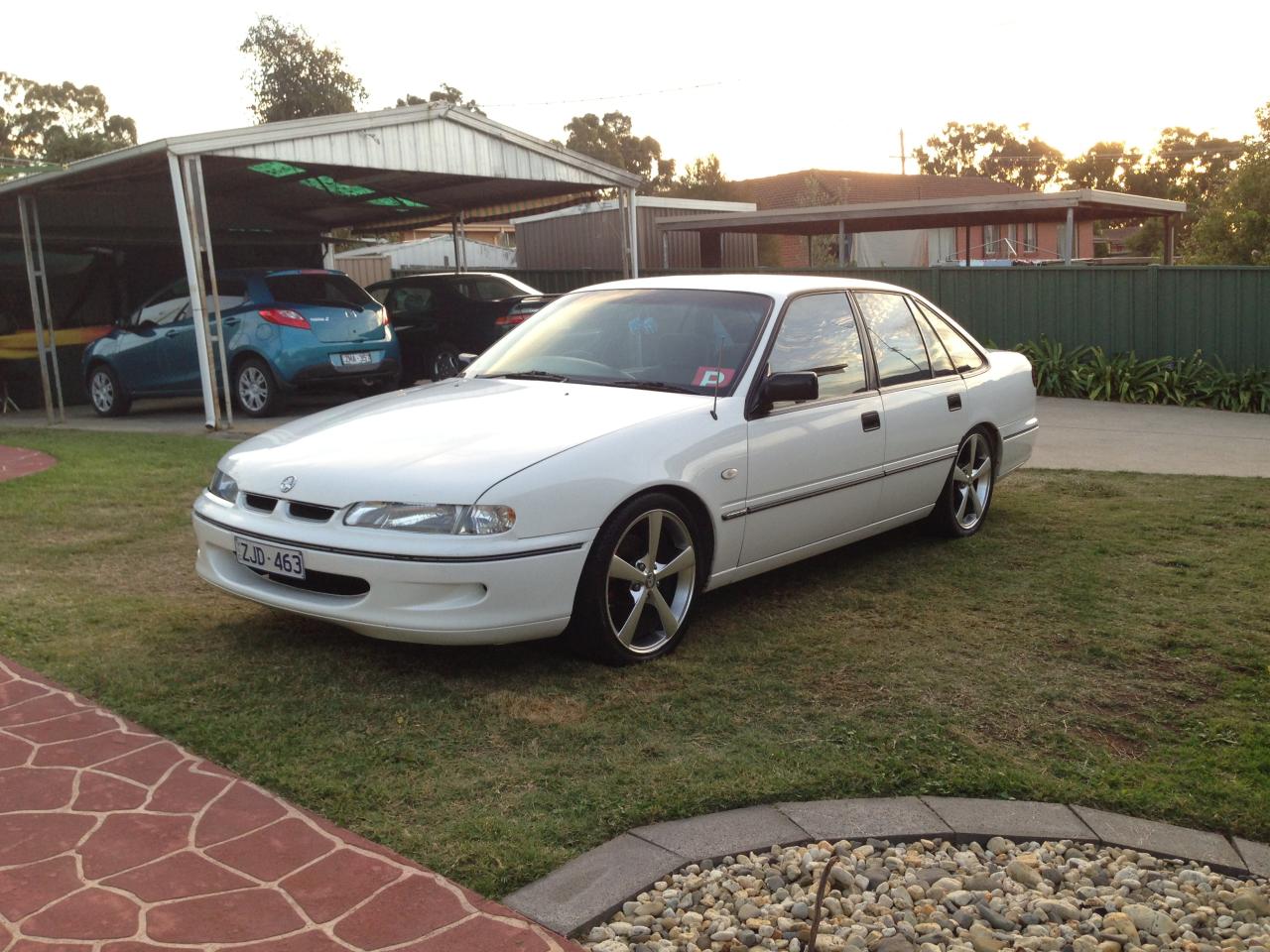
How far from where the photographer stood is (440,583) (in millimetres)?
4309

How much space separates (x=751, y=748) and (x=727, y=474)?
137 cm

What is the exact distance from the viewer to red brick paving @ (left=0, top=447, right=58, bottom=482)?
984cm

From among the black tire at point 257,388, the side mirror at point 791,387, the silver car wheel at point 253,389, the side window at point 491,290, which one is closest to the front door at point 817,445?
the side mirror at point 791,387

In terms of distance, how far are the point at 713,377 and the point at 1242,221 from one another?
23.1 meters

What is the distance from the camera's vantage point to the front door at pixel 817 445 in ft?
17.3

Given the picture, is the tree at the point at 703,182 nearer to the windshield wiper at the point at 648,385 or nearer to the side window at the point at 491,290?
the side window at the point at 491,290

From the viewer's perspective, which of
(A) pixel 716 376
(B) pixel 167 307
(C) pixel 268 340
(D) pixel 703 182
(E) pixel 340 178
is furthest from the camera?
(D) pixel 703 182

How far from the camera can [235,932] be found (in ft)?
9.78

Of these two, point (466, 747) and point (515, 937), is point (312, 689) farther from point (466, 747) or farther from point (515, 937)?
point (515, 937)

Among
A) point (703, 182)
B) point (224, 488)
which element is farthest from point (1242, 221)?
point (703, 182)

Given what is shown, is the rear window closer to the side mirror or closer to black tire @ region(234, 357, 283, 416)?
black tire @ region(234, 357, 283, 416)

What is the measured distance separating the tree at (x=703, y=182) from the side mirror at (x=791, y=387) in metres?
46.9

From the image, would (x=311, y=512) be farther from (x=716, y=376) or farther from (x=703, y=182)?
(x=703, y=182)

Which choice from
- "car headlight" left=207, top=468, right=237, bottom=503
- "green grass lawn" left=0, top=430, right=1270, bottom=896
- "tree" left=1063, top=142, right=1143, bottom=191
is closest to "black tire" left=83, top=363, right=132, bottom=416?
"green grass lawn" left=0, top=430, right=1270, bottom=896
